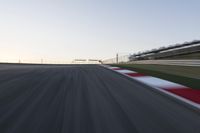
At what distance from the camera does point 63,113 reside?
19.2 ft

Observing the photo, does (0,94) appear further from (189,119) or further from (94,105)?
(189,119)

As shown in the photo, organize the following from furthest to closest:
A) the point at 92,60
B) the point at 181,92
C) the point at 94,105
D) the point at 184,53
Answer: the point at 92,60
the point at 184,53
the point at 181,92
the point at 94,105

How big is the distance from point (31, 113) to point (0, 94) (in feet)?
8.13

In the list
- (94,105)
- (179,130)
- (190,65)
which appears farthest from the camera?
(190,65)

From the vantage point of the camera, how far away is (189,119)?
5.75 m

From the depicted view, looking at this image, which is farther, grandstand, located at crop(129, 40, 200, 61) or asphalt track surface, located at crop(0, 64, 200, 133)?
grandstand, located at crop(129, 40, 200, 61)

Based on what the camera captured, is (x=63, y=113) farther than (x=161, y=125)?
Yes

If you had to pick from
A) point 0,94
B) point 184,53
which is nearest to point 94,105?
point 0,94

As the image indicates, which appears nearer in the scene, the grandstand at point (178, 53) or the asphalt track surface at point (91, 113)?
the asphalt track surface at point (91, 113)

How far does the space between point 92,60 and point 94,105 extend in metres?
69.5

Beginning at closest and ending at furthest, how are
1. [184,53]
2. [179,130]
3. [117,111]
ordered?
[179,130] → [117,111] → [184,53]

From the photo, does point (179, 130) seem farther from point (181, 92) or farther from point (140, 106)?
point (181, 92)

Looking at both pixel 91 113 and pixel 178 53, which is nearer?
pixel 91 113

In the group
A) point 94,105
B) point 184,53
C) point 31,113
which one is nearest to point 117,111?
point 94,105
